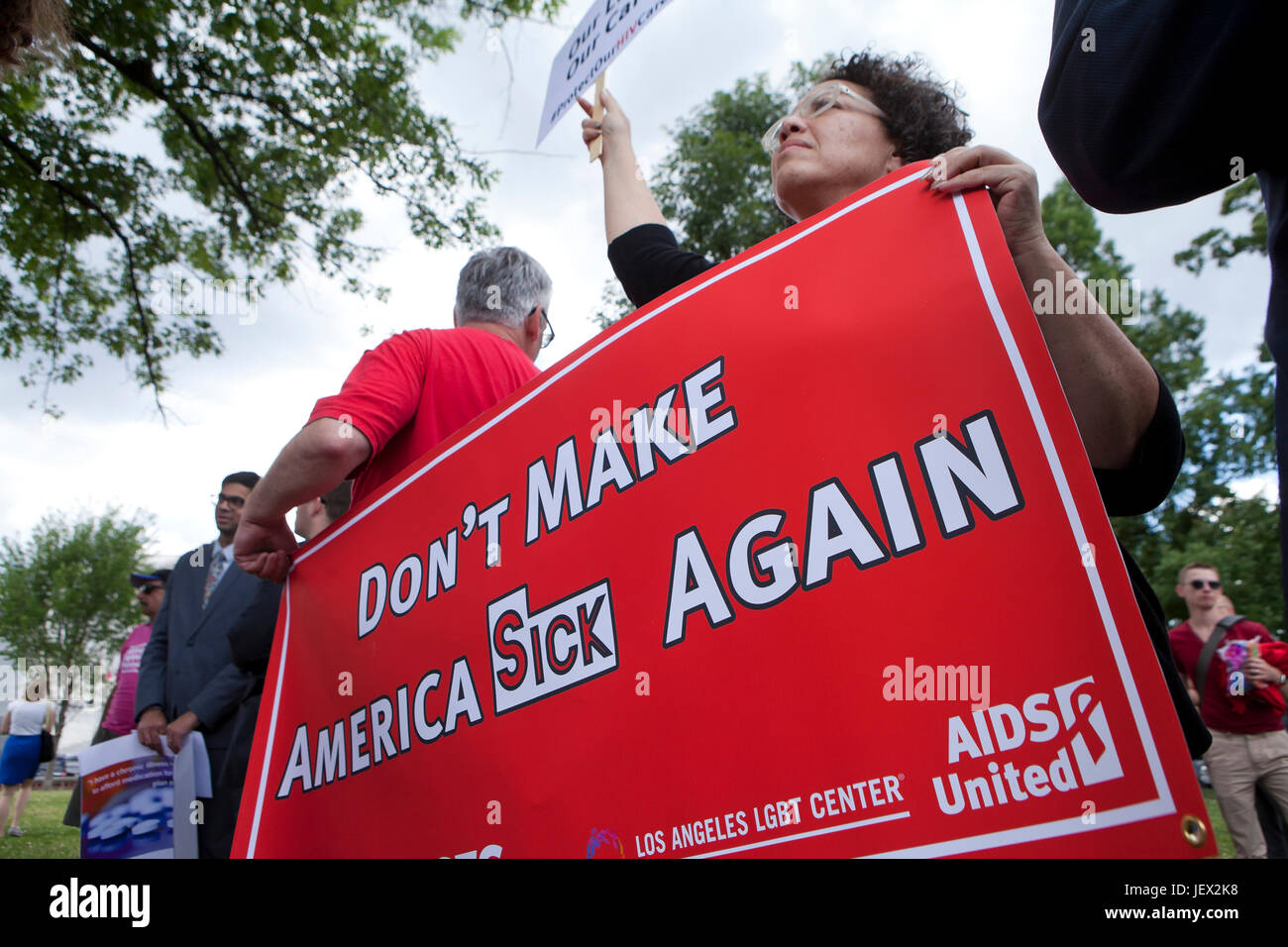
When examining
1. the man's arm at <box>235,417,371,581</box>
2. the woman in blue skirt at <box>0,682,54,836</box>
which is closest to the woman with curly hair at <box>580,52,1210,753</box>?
the man's arm at <box>235,417,371,581</box>

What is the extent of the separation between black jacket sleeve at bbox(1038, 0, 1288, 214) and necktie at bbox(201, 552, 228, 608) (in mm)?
3896

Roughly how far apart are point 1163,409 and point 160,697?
13.2 ft

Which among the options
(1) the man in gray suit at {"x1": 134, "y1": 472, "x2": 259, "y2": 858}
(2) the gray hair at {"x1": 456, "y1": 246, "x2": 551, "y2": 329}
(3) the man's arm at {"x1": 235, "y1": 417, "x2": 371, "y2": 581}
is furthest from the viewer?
(1) the man in gray suit at {"x1": 134, "y1": 472, "x2": 259, "y2": 858}

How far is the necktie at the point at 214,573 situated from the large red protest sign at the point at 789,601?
2487 millimetres

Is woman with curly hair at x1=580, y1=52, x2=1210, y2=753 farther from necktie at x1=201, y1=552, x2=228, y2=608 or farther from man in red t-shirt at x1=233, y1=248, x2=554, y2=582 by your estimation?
necktie at x1=201, y1=552, x2=228, y2=608

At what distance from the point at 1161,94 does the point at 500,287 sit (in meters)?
1.88

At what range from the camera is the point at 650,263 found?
2027 mm

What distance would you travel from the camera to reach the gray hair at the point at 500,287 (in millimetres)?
2449

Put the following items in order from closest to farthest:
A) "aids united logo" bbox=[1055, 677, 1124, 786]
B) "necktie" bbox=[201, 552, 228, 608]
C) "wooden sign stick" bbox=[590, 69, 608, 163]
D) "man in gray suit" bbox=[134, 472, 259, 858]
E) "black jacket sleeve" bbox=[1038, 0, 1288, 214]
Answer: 1. "black jacket sleeve" bbox=[1038, 0, 1288, 214]
2. "aids united logo" bbox=[1055, 677, 1124, 786]
3. "wooden sign stick" bbox=[590, 69, 608, 163]
4. "man in gray suit" bbox=[134, 472, 259, 858]
5. "necktie" bbox=[201, 552, 228, 608]

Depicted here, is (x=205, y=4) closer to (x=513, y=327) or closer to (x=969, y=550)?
(x=513, y=327)

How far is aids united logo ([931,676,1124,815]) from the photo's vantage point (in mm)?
957

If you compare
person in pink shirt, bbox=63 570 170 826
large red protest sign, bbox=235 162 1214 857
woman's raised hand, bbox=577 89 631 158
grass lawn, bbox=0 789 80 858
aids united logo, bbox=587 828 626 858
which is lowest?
aids united logo, bbox=587 828 626 858

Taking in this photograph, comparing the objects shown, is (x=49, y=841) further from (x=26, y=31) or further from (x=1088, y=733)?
(x=1088, y=733)
